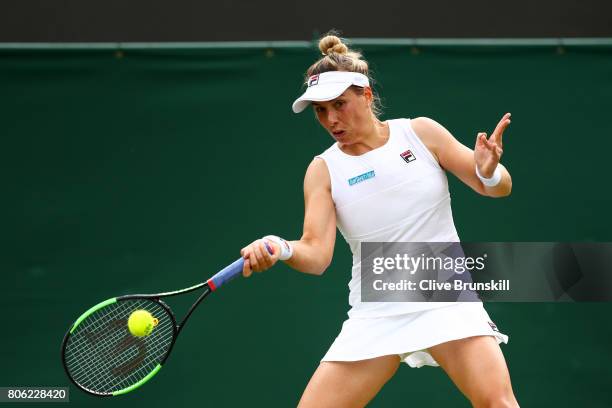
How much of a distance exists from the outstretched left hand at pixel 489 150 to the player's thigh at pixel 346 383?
65 centimetres

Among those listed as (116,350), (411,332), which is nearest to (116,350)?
(116,350)

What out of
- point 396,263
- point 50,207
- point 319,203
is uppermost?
point 50,207

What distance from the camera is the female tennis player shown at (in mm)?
3047

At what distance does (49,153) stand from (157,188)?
504 mm

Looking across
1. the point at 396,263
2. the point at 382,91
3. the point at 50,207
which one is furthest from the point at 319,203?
the point at 50,207

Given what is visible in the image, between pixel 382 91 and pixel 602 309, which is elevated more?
pixel 382 91

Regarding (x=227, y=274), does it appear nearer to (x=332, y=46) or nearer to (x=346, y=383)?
(x=346, y=383)

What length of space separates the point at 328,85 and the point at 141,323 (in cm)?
94

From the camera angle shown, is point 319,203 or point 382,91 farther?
point 382,91

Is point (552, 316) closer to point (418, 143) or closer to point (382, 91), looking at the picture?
point (382, 91)

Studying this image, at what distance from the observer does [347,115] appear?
320 centimetres

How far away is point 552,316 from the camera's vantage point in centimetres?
441

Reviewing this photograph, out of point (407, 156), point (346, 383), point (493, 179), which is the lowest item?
point (346, 383)

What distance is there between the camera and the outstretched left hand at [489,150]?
2969 millimetres
